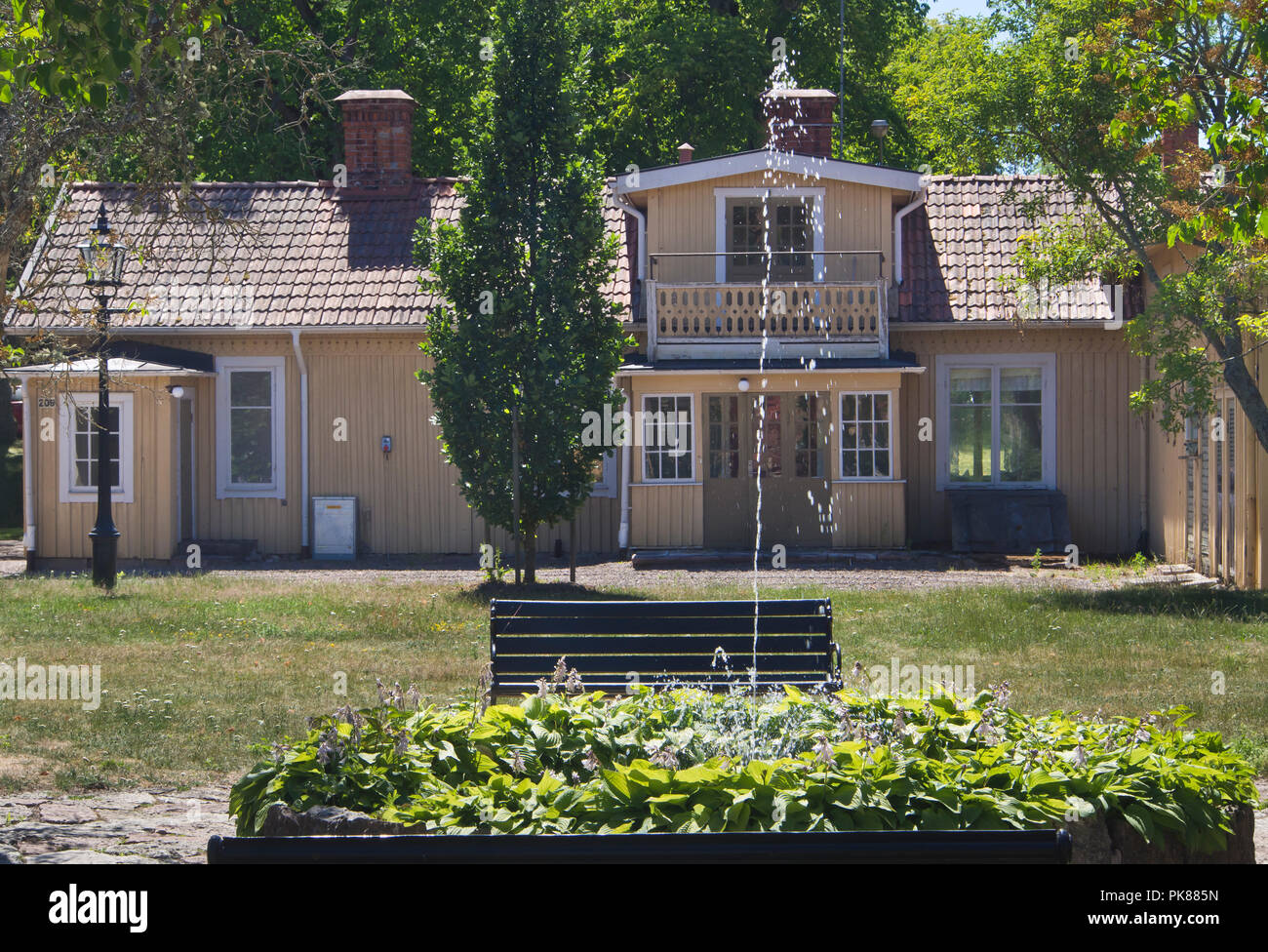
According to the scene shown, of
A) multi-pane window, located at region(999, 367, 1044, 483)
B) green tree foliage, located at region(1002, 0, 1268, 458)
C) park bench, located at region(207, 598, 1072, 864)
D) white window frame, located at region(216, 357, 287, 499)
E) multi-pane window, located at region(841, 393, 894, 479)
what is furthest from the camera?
white window frame, located at region(216, 357, 287, 499)

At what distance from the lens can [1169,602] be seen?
48.9 feet

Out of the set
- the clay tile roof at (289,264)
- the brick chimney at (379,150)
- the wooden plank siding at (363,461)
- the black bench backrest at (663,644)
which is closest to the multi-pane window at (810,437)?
the wooden plank siding at (363,461)

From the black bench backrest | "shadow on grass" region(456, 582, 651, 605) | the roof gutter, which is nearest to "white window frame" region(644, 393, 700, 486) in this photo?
the roof gutter

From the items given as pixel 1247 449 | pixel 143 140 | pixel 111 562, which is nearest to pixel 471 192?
pixel 111 562

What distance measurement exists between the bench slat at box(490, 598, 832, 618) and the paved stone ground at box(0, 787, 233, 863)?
186 centimetres

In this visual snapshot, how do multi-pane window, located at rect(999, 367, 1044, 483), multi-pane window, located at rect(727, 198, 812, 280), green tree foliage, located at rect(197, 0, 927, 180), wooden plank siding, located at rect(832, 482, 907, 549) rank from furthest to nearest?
green tree foliage, located at rect(197, 0, 927, 180)
multi-pane window, located at rect(999, 367, 1044, 483)
multi-pane window, located at rect(727, 198, 812, 280)
wooden plank siding, located at rect(832, 482, 907, 549)

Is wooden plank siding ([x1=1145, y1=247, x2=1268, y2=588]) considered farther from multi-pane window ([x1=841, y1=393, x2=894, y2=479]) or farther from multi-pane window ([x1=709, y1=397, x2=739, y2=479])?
multi-pane window ([x1=709, y1=397, x2=739, y2=479])

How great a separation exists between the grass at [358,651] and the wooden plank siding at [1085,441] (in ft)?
19.3

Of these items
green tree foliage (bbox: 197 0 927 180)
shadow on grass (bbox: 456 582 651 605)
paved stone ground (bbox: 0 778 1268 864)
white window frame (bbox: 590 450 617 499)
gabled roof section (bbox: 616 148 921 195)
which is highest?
green tree foliage (bbox: 197 0 927 180)

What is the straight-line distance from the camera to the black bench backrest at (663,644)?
7.96 m

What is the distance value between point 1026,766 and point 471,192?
43.5ft

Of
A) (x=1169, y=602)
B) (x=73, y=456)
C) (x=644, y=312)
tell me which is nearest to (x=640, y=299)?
(x=644, y=312)

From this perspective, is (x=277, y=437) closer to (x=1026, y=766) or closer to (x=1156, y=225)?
(x=1156, y=225)

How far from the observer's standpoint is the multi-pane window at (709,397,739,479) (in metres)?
21.9
